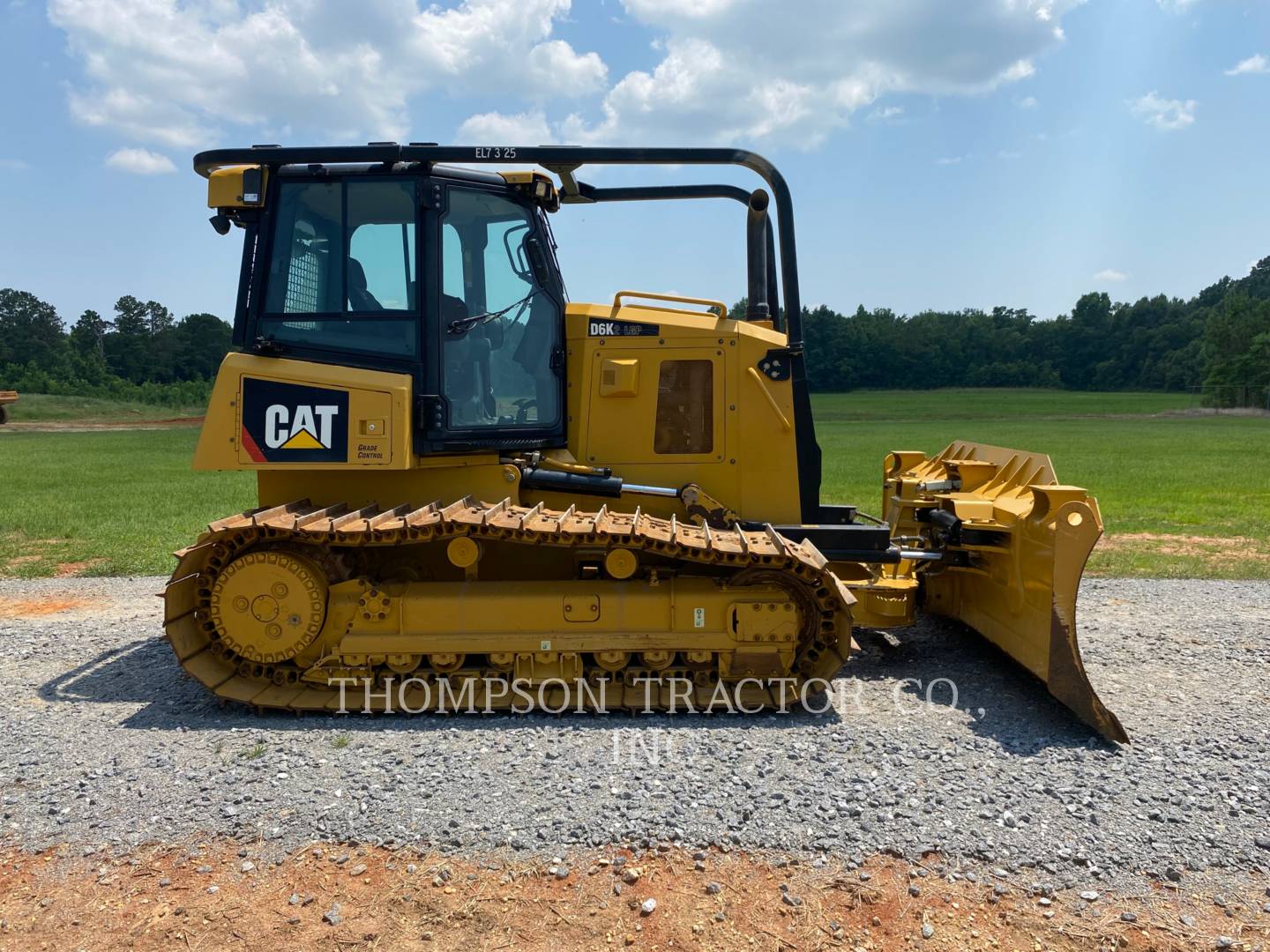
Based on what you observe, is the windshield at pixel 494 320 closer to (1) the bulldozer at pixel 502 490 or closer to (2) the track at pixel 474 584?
(1) the bulldozer at pixel 502 490

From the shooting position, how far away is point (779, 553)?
17.5 feet

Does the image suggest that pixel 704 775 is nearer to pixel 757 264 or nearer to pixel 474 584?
pixel 474 584

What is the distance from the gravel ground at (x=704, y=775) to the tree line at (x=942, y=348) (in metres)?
69.9

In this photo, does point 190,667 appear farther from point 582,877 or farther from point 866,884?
point 866,884

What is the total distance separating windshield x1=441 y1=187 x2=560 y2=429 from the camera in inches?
228

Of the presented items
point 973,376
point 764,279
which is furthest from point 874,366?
point 764,279

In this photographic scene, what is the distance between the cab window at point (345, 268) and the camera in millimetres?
5734

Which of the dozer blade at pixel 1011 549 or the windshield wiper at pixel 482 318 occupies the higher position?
the windshield wiper at pixel 482 318

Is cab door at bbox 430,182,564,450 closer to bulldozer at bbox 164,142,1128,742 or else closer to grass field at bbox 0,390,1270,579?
bulldozer at bbox 164,142,1128,742

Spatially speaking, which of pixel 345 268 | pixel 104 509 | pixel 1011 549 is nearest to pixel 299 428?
pixel 345 268

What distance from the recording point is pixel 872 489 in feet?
59.9

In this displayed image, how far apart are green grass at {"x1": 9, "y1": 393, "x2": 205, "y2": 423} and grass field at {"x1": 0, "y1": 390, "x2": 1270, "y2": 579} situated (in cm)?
1044

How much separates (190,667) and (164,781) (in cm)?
113

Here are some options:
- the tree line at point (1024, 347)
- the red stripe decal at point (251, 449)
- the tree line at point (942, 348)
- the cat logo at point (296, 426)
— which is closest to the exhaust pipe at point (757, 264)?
the cat logo at point (296, 426)
